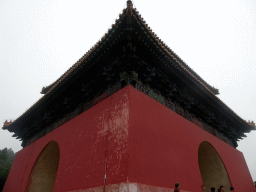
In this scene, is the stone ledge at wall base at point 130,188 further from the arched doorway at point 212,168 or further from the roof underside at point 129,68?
the arched doorway at point 212,168

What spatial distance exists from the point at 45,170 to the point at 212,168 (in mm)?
7276

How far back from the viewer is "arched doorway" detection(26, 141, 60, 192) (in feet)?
21.8

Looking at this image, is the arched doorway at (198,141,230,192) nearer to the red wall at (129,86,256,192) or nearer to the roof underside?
the red wall at (129,86,256,192)

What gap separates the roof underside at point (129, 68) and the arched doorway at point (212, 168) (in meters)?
1.71

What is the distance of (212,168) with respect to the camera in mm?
7043

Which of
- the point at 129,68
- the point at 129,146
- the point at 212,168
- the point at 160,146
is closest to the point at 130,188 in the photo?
the point at 129,146

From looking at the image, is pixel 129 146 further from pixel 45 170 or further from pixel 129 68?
pixel 45 170

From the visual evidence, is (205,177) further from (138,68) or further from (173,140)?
(138,68)

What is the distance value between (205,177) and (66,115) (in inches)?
263

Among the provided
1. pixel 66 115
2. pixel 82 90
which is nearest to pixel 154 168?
pixel 82 90

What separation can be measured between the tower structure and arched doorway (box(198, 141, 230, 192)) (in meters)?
0.04

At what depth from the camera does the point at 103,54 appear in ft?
15.7

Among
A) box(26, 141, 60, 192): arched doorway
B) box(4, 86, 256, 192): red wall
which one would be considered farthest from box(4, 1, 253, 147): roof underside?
box(26, 141, 60, 192): arched doorway

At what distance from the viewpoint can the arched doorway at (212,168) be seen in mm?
6613
